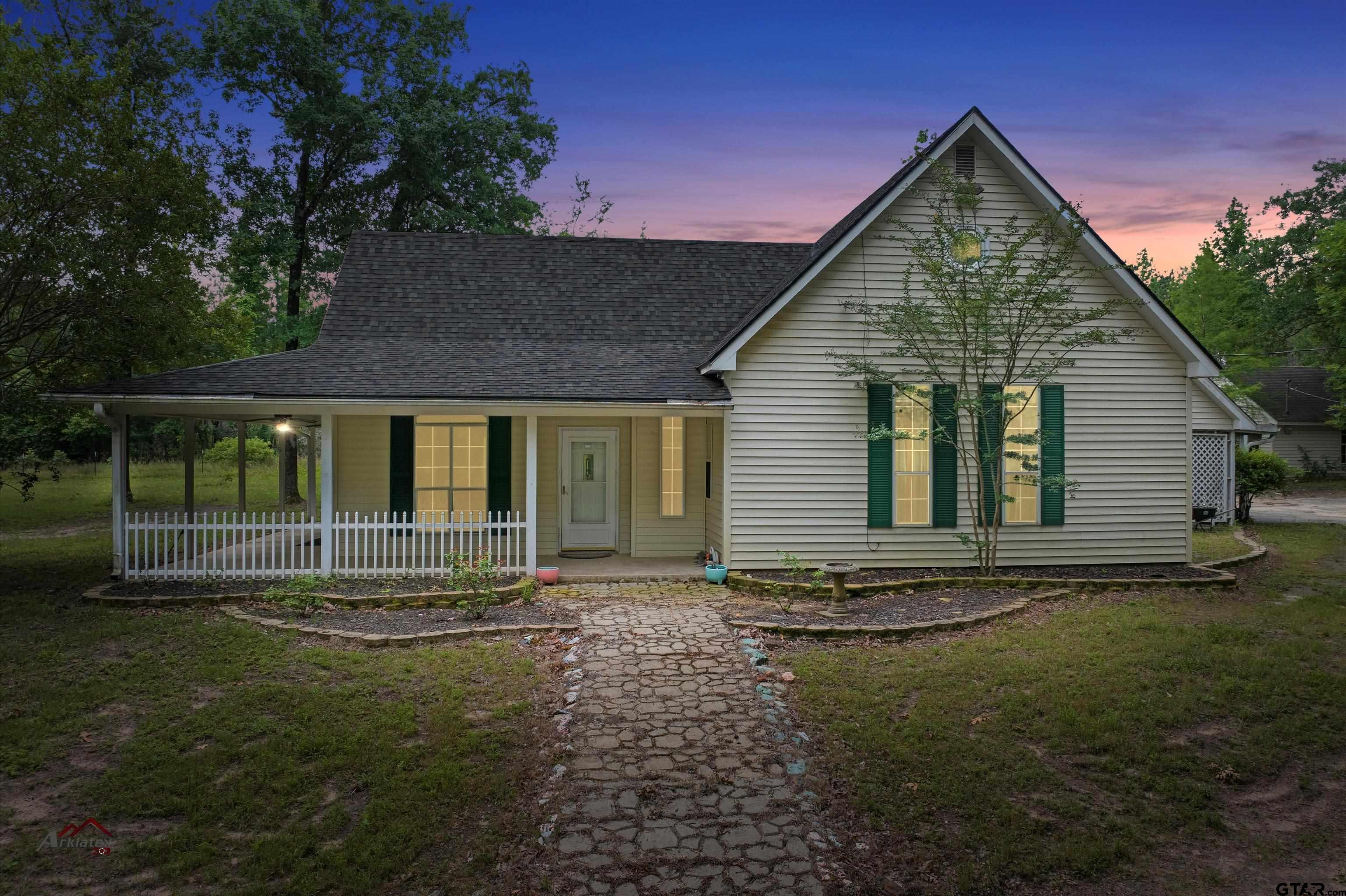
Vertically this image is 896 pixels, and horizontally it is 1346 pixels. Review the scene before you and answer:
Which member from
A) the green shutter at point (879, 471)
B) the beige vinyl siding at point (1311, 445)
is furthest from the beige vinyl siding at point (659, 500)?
the beige vinyl siding at point (1311, 445)

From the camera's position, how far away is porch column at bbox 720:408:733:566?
446 inches

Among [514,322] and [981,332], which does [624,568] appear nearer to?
[514,322]

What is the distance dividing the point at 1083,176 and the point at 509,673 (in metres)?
14.1

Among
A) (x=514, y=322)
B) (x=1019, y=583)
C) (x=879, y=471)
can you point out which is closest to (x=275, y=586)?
(x=514, y=322)

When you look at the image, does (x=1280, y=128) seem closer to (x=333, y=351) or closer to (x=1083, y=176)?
(x=1083, y=176)

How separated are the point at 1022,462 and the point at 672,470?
544cm

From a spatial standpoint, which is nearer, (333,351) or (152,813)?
(152,813)

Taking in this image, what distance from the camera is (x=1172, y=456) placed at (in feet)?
39.4

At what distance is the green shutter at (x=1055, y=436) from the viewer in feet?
38.5

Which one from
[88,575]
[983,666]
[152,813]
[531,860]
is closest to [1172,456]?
[983,666]

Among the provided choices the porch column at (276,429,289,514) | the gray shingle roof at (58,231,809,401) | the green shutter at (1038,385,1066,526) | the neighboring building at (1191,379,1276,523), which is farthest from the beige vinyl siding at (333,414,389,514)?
the neighboring building at (1191,379,1276,523)

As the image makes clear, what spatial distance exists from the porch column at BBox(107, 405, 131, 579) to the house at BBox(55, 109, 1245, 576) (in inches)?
1.8

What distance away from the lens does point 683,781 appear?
4.98 metres

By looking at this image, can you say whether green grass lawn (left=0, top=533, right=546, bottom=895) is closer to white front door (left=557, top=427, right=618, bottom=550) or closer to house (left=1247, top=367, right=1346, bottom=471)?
white front door (left=557, top=427, right=618, bottom=550)
